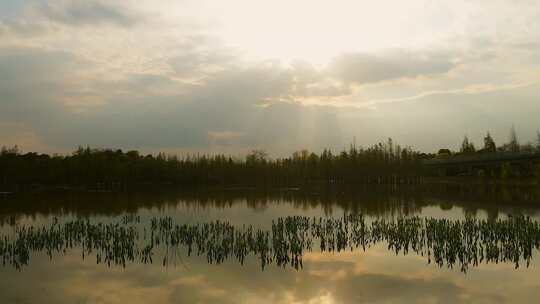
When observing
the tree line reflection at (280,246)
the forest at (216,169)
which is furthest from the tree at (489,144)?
the tree line reflection at (280,246)

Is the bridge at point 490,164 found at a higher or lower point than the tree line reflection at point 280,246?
higher

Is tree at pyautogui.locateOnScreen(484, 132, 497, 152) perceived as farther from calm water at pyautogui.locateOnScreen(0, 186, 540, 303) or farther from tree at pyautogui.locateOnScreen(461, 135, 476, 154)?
calm water at pyautogui.locateOnScreen(0, 186, 540, 303)

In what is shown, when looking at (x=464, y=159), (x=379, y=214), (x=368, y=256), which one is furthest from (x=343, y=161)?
(x=368, y=256)

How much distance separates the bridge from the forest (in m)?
4.97

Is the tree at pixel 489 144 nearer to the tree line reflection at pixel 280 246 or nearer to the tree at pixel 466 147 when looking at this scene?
the tree at pixel 466 147

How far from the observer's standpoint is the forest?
11094 cm

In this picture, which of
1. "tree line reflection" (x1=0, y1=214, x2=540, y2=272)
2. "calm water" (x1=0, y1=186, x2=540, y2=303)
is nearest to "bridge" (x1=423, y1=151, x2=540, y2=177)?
"tree line reflection" (x1=0, y1=214, x2=540, y2=272)

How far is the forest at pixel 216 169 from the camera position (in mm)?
110938

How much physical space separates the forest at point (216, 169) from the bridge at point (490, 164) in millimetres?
4971

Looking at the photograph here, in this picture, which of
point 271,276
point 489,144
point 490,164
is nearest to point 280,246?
point 271,276

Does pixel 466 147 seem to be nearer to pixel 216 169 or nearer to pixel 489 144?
pixel 489 144

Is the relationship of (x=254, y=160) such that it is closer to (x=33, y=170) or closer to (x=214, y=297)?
(x=33, y=170)

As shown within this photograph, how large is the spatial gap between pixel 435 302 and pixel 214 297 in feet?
22.3

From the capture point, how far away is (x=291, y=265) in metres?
19.0
